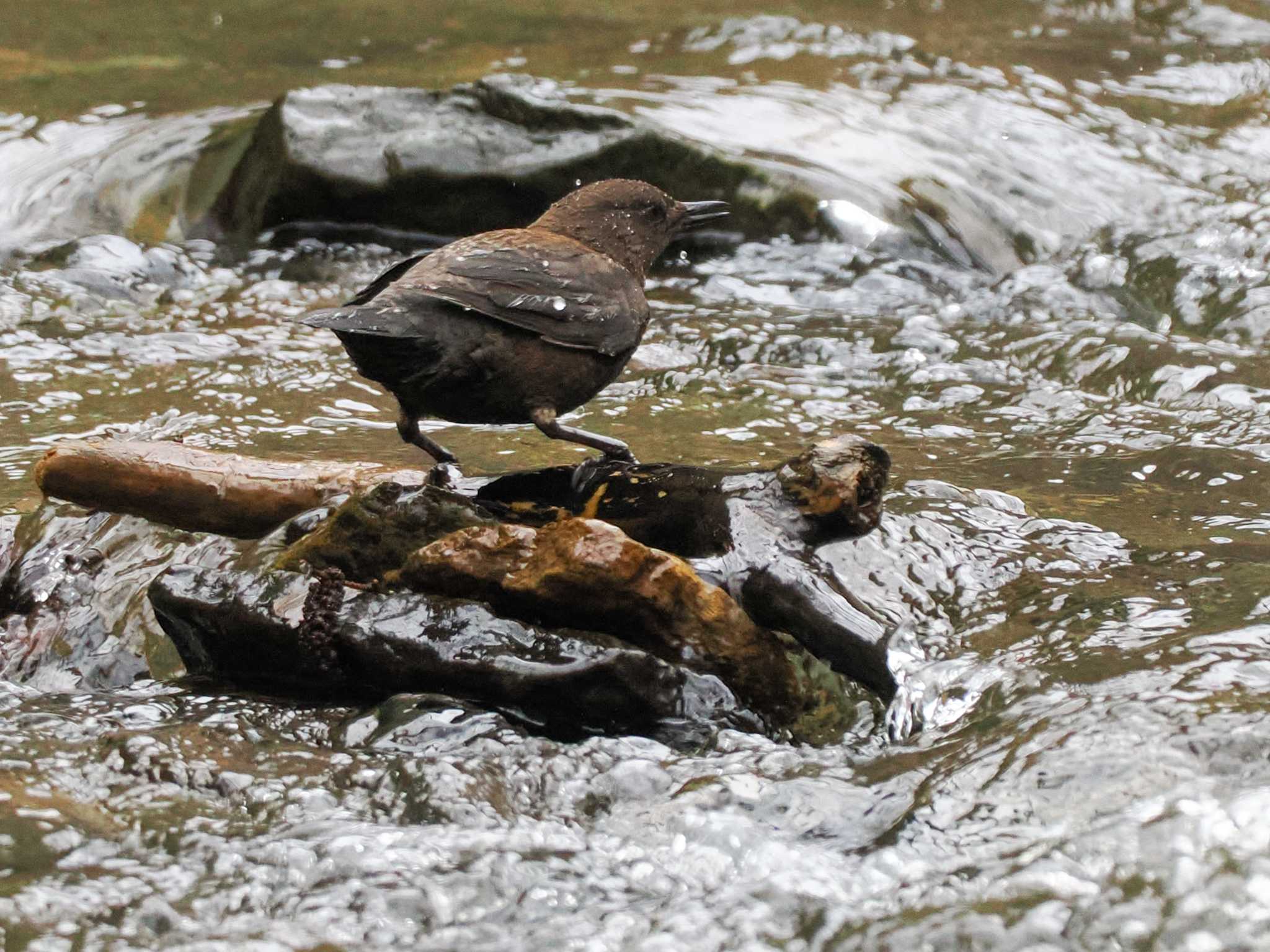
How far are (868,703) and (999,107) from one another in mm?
6406

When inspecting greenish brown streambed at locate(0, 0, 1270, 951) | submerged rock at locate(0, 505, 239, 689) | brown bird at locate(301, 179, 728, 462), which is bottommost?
submerged rock at locate(0, 505, 239, 689)

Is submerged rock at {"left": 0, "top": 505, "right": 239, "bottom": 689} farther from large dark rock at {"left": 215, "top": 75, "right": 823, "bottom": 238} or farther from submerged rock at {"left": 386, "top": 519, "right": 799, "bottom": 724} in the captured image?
large dark rock at {"left": 215, "top": 75, "right": 823, "bottom": 238}

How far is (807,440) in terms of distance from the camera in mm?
5734

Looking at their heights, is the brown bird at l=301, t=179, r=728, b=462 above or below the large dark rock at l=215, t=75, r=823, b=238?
above

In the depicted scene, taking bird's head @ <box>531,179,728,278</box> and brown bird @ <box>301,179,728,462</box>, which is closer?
brown bird @ <box>301,179,728,462</box>

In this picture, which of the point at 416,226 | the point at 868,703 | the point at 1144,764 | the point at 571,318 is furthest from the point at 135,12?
the point at 1144,764

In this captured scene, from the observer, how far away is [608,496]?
13.8ft

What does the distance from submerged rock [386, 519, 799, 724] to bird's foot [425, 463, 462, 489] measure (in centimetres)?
59

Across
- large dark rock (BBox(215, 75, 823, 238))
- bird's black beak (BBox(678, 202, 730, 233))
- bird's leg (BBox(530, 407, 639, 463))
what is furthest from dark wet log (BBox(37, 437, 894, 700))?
large dark rock (BBox(215, 75, 823, 238))

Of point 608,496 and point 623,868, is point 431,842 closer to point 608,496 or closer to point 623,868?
point 623,868

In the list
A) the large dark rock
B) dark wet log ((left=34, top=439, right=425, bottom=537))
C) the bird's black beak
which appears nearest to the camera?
dark wet log ((left=34, top=439, right=425, bottom=537))

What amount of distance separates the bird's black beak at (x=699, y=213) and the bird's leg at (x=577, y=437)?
4.06 feet

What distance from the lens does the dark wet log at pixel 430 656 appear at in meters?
3.54

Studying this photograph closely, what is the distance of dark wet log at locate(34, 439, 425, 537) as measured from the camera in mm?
4266
